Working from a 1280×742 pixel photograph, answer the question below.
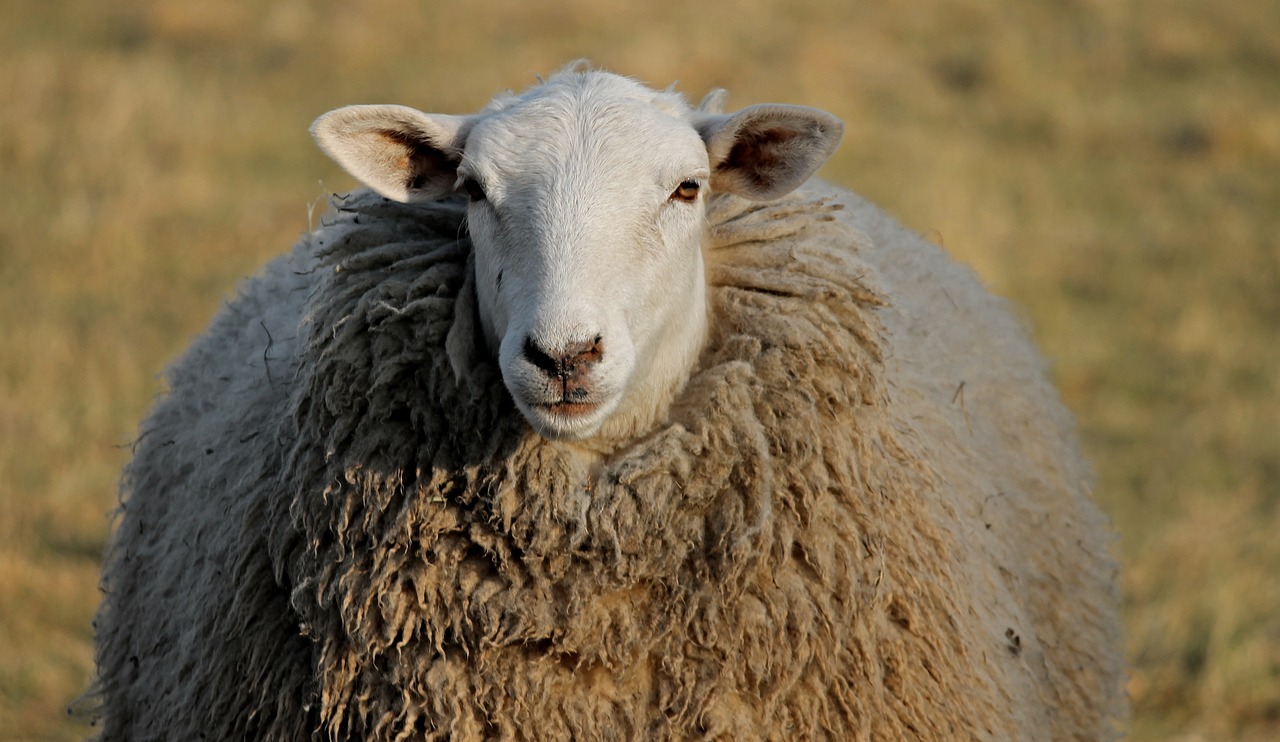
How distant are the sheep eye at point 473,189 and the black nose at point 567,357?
1.66 feet

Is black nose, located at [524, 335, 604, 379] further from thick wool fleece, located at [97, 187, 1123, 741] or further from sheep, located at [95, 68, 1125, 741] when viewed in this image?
thick wool fleece, located at [97, 187, 1123, 741]

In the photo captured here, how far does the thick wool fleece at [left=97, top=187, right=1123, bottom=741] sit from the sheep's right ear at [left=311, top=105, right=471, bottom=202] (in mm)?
106

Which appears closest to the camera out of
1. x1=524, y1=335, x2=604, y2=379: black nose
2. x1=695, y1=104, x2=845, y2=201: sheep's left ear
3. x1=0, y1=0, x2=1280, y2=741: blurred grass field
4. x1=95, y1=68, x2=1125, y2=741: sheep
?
x1=524, y1=335, x2=604, y2=379: black nose

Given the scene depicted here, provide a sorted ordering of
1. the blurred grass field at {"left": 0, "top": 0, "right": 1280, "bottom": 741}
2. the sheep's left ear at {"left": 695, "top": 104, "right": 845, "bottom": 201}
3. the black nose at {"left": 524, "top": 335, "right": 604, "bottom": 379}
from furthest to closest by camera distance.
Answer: the blurred grass field at {"left": 0, "top": 0, "right": 1280, "bottom": 741}, the sheep's left ear at {"left": 695, "top": 104, "right": 845, "bottom": 201}, the black nose at {"left": 524, "top": 335, "right": 604, "bottom": 379}

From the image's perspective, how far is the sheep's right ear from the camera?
303cm

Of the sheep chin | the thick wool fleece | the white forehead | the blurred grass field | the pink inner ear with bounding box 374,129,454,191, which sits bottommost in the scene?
the blurred grass field

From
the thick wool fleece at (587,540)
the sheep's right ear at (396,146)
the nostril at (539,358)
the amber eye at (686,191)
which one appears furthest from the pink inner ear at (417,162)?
the nostril at (539,358)

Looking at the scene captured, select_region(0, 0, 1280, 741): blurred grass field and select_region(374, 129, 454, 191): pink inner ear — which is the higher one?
select_region(374, 129, 454, 191): pink inner ear

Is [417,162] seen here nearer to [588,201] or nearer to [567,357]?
[588,201]

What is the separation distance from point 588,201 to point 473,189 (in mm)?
315

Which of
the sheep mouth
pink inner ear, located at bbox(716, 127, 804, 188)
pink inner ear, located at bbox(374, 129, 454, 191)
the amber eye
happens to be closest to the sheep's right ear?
pink inner ear, located at bbox(374, 129, 454, 191)

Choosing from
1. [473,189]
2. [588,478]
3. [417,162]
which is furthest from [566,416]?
[417,162]

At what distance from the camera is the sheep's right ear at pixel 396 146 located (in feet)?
9.93

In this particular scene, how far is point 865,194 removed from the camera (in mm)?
9836
